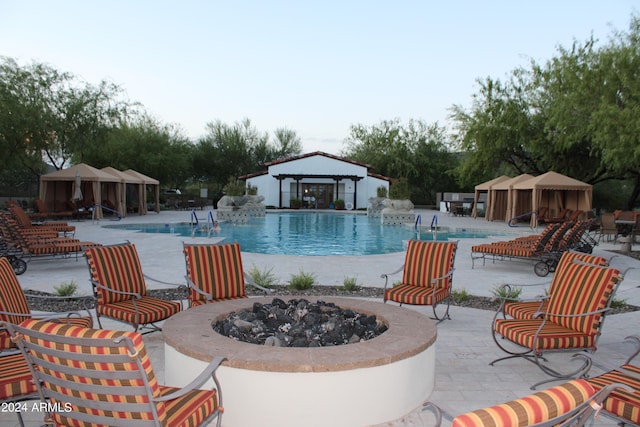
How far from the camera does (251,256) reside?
1228cm

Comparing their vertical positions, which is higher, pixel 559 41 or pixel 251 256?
pixel 559 41

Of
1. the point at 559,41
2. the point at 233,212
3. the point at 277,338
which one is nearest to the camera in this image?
the point at 277,338

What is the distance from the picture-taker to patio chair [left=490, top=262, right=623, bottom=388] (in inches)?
166

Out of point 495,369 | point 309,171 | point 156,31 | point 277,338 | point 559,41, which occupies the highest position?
point 559,41

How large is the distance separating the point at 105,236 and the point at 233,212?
933cm

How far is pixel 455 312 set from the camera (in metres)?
6.84

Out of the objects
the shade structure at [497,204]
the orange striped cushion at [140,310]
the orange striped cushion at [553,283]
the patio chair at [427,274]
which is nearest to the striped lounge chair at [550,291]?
the orange striped cushion at [553,283]

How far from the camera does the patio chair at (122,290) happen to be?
499 centimetres

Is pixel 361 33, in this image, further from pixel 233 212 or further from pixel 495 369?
pixel 495 369

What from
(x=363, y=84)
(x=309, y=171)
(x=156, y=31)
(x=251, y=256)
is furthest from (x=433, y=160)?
(x=251, y=256)

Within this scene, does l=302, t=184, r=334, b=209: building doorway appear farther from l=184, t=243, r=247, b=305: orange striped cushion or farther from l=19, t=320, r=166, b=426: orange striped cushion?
l=19, t=320, r=166, b=426: orange striped cushion

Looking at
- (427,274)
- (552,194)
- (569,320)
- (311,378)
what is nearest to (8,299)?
(311,378)

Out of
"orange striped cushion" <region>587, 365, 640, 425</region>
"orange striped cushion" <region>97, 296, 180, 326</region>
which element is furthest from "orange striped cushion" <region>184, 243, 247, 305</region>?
"orange striped cushion" <region>587, 365, 640, 425</region>

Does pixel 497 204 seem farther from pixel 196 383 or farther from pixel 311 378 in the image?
pixel 196 383
